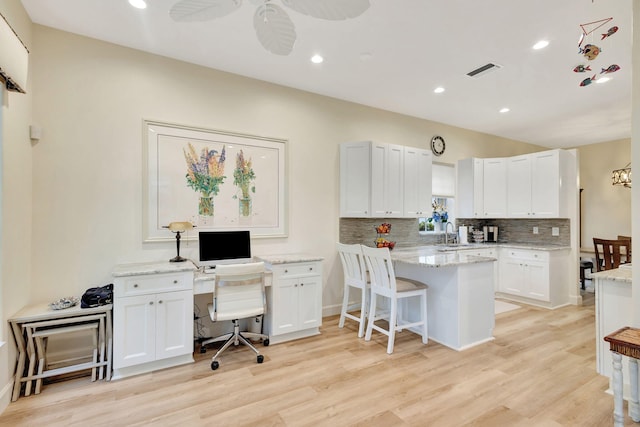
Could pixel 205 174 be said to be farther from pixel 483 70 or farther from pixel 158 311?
pixel 483 70

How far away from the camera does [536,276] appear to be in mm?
4762

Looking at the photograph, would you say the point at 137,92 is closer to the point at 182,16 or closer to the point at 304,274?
the point at 182,16

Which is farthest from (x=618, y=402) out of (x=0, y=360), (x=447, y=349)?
(x=0, y=360)

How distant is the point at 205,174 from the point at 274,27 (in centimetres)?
197

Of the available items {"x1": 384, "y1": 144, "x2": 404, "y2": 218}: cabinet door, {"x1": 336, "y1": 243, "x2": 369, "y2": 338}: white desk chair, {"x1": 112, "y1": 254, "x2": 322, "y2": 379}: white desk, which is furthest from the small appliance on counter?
{"x1": 112, "y1": 254, "x2": 322, "y2": 379}: white desk

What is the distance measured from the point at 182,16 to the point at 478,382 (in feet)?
11.0

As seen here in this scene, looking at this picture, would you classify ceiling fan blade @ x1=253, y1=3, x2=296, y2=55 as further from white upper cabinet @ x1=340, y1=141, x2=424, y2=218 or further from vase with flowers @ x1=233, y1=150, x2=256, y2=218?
white upper cabinet @ x1=340, y1=141, x2=424, y2=218

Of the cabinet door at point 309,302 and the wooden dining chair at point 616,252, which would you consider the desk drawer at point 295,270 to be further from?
the wooden dining chair at point 616,252

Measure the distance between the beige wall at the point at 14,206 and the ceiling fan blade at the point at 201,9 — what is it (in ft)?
4.50

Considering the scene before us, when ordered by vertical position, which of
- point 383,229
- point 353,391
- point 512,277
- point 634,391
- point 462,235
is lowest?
point 353,391

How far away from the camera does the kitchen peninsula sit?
124 inches

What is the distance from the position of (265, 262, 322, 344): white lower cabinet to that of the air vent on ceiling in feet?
9.20

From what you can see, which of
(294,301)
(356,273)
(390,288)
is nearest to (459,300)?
(390,288)

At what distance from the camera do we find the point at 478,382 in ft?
8.38
